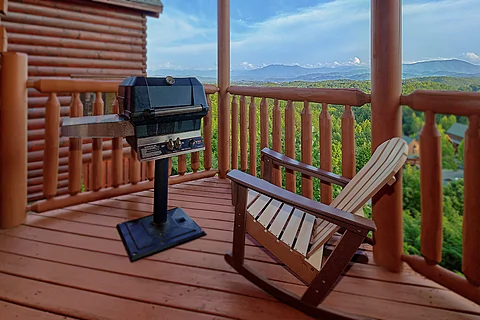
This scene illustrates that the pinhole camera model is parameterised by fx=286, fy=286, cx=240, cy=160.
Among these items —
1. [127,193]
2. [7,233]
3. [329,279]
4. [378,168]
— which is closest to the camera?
[329,279]

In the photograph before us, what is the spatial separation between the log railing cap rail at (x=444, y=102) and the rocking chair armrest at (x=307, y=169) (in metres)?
0.50

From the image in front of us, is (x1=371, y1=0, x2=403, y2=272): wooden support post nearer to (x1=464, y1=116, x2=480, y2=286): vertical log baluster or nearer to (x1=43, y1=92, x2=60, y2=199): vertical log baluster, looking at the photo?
(x1=464, y1=116, x2=480, y2=286): vertical log baluster

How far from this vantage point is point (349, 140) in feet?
5.68

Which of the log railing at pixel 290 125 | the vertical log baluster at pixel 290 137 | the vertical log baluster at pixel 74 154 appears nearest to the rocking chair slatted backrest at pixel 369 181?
the log railing at pixel 290 125

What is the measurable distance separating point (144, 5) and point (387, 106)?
521 cm

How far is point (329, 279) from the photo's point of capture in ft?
3.72

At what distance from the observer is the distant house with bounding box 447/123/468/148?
1.23 metres

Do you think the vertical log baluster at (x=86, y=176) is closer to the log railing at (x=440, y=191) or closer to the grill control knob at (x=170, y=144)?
the grill control knob at (x=170, y=144)

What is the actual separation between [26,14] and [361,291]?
5.65 meters

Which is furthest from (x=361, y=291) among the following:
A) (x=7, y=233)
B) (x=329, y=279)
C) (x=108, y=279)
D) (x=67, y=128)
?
(x=7, y=233)

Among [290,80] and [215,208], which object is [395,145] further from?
[215,208]

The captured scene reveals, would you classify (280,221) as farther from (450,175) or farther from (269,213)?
(450,175)

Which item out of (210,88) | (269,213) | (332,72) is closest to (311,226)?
(269,213)

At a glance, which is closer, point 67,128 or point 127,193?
point 67,128
